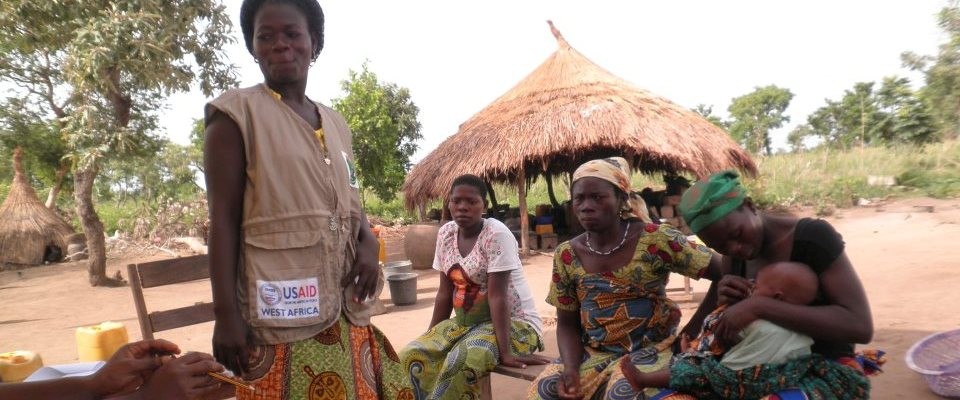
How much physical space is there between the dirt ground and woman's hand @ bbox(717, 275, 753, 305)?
2.29 metres

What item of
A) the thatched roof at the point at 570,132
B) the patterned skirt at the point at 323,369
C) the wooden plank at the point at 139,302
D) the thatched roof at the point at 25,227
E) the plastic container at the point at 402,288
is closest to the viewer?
the patterned skirt at the point at 323,369

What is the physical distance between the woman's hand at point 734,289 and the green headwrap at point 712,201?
0.21m

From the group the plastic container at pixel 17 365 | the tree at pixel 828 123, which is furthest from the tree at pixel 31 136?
the tree at pixel 828 123

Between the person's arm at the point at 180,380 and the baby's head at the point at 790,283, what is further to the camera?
the baby's head at the point at 790,283


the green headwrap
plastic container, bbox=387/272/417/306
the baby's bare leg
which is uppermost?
the green headwrap

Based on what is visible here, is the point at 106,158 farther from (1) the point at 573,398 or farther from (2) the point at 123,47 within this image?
(1) the point at 573,398

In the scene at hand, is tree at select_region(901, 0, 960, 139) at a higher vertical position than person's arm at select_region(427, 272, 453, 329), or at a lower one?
higher

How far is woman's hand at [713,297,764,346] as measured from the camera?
5.64 feet

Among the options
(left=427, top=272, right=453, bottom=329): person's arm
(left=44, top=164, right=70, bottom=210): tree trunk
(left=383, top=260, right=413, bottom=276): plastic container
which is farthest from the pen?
(left=44, top=164, right=70, bottom=210): tree trunk

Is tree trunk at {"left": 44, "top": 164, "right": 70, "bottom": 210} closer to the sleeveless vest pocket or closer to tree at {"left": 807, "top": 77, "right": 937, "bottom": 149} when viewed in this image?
the sleeveless vest pocket

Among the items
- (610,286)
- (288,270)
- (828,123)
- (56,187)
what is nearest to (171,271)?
(288,270)

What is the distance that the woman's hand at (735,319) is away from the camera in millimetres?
1720

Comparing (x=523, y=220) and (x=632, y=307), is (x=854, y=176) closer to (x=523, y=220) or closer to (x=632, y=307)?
(x=523, y=220)

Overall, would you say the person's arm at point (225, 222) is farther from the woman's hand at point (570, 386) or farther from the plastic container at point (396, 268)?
the plastic container at point (396, 268)
